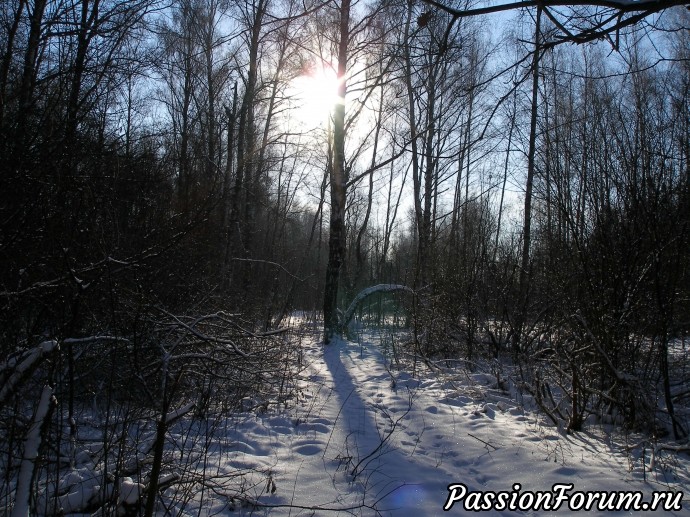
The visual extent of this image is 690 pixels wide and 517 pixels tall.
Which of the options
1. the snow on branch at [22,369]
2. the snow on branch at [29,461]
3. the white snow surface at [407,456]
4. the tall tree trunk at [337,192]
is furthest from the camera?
the tall tree trunk at [337,192]

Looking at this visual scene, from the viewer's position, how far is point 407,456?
3303 millimetres

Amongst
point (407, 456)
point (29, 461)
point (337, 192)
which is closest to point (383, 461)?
point (407, 456)

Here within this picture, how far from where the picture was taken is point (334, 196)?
889 centimetres

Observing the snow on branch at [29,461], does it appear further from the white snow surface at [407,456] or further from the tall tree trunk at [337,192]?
the tall tree trunk at [337,192]

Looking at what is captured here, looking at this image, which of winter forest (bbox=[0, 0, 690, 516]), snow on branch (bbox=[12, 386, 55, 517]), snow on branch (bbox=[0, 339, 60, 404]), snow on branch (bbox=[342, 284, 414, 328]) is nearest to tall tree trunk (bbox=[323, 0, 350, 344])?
snow on branch (bbox=[342, 284, 414, 328])

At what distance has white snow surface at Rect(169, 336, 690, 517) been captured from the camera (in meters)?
2.59

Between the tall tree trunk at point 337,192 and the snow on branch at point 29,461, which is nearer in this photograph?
the snow on branch at point 29,461

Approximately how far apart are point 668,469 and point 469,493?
4.57 ft

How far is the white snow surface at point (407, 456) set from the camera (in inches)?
102

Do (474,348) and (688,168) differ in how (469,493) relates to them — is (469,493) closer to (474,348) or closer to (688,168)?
(688,168)

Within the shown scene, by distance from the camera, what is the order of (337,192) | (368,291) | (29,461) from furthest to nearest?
1. (368,291)
2. (337,192)
3. (29,461)

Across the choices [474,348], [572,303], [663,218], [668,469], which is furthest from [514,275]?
[668,469]

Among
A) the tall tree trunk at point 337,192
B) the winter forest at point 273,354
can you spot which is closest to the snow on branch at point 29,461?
the winter forest at point 273,354

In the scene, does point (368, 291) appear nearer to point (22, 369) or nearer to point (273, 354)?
point (273, 354)
